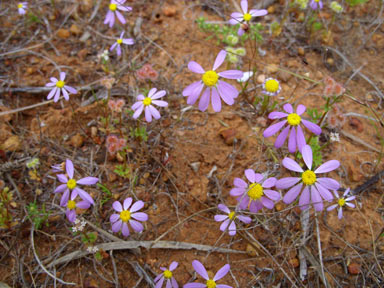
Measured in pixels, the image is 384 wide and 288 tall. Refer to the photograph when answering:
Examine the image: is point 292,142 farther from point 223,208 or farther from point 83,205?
point 83,205

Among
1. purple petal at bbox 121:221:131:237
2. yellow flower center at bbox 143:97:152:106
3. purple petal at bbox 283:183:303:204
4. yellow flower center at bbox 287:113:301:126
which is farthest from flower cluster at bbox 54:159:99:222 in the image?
yellow flower center at bbox 287:113:301:126

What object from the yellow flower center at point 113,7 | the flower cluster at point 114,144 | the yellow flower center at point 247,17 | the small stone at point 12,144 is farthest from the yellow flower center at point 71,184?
the yellow flower center at point 247,17

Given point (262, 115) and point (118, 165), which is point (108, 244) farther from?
point (262, 115)

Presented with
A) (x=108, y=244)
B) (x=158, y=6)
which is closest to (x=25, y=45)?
(x=158, y=6)

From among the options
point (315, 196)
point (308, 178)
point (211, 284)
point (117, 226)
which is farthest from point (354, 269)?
point (117, 226)

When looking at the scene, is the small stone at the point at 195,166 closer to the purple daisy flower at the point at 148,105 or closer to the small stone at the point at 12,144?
the purple daisy flower at the point at 148,105

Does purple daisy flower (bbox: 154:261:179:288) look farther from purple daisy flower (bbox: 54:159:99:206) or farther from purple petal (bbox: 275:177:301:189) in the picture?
purple petal (bbox: 275:177:301:189)
